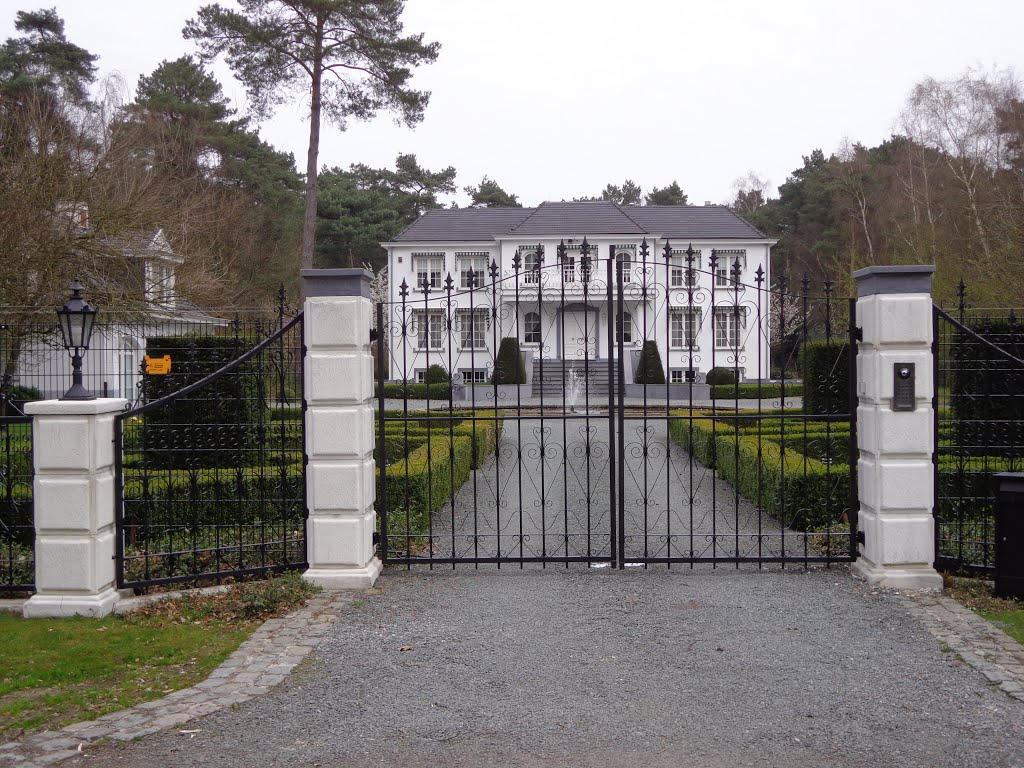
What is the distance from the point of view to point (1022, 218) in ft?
53.0

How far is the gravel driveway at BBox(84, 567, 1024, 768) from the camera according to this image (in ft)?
12.5

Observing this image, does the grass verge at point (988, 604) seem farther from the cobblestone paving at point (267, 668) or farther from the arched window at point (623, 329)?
the arched window at point (623, 329)

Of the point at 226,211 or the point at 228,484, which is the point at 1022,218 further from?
the point at 226,211

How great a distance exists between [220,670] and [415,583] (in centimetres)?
211

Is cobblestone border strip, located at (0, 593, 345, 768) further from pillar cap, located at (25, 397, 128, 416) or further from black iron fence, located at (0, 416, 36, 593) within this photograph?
black iron fence, located at (0, 416, 36, 593)

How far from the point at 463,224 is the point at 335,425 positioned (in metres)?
35.2

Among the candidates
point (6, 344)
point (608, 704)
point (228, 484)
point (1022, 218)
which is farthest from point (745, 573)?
point (6, 344)

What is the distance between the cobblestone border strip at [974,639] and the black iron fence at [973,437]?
0.71 meters

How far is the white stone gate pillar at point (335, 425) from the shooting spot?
6.51 metres

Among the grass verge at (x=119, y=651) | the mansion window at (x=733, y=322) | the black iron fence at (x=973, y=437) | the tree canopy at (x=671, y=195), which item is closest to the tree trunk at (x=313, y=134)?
the mansion window at (x=733, y=322)

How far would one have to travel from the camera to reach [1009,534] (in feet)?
19.8

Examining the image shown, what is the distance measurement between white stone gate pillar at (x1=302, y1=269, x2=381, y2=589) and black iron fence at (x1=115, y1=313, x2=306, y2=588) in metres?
0.20

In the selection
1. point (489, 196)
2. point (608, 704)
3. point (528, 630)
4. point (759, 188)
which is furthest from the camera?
point (759, 188)

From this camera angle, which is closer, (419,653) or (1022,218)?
(419,653)
